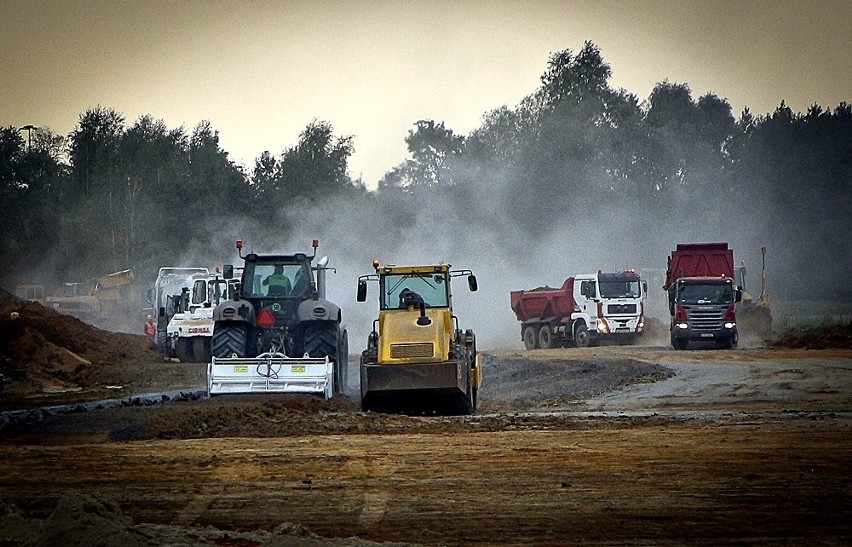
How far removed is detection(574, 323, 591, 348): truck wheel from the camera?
45219mm

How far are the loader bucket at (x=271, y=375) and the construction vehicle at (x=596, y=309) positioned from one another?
22.7 meters

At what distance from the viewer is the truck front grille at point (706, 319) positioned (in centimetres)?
3875

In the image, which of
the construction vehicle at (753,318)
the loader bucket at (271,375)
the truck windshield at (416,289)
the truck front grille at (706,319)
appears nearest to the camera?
the truck windshield at (416,289)

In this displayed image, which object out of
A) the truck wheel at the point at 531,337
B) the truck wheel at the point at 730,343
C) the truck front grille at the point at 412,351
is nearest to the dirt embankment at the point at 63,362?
the truck front grille at the point at 412,351

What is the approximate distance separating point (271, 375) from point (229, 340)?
2.04m

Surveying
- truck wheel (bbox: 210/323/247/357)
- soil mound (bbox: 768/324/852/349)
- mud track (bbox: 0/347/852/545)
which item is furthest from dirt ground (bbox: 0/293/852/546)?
soil mound (bbox: 768/324/852/349)

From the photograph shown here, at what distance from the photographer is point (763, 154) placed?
85812mm

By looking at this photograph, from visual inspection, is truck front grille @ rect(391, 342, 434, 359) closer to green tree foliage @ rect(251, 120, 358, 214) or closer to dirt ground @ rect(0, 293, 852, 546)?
dirt ground @ rect(0, 293, 852, 546)

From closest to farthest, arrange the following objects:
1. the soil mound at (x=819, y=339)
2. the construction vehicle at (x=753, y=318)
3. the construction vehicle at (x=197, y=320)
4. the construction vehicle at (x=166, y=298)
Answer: the construction vehicle at (x=197, y=320) < the construction vehicle at (x=166, y=298) < the soil mound at (x=819, y=339) < the construction vehicle at (x=753, y=318)

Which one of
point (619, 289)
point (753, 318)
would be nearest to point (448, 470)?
point (619, 289)

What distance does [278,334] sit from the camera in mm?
25438

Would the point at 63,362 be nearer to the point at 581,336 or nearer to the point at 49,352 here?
the point at 49,352

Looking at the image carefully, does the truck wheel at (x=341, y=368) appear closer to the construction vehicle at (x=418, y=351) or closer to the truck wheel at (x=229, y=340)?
the truck wheel at (x=229, y=340)

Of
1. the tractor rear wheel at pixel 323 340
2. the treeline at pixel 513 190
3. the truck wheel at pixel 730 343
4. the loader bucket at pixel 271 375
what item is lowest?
the loader bucket at pixel 271 375
